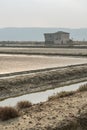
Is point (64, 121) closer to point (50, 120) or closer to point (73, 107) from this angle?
point (50, 120)

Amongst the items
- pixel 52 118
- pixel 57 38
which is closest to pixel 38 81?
pixel 52 118

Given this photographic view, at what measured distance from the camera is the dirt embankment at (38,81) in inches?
776

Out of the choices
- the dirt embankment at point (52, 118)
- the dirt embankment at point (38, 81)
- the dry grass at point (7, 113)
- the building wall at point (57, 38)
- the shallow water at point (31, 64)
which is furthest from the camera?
the building wall at point (57, 38)

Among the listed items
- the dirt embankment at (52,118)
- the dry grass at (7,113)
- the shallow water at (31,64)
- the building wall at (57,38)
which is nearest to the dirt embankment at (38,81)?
the shallow water at (31,64)

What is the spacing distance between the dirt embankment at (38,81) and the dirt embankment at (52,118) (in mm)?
6053

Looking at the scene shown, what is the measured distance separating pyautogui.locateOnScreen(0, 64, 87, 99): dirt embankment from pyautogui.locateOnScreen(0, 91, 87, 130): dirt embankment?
238 inches

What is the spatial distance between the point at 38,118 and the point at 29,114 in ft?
1.93

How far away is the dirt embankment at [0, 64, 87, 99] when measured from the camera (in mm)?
19703

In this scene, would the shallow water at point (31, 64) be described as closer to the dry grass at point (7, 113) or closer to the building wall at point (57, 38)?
the dry grass at point (7, 113)

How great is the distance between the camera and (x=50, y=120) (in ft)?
35.4

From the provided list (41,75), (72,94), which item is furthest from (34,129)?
(41,75)

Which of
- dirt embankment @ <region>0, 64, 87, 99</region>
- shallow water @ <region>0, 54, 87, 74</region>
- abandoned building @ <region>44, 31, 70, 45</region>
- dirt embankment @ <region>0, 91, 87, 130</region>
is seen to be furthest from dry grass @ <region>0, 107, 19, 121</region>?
abandoned building @ <region>44, 31, 70, 45</region>

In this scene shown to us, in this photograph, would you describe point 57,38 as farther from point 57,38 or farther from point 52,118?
point 52,118

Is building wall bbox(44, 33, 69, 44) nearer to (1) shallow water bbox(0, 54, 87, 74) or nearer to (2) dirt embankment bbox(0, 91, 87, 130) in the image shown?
(1) shallow water bbox(0, 54, 87, 74)
